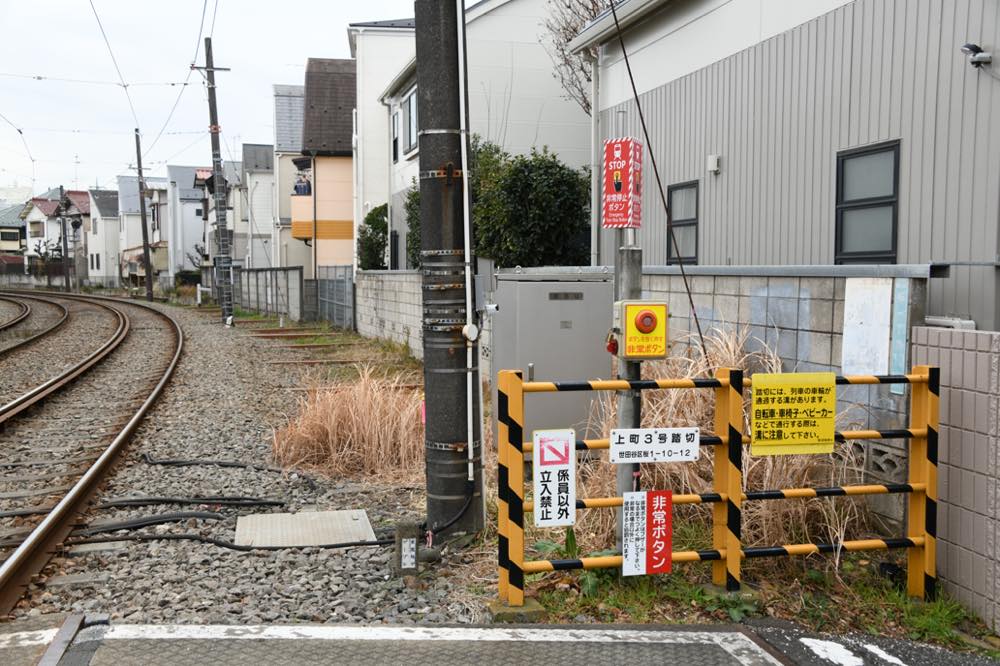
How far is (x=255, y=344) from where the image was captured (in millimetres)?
21375

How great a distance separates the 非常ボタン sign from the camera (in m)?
4.73

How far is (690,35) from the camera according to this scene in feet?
36.0

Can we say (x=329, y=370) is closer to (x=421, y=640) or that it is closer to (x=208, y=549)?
(x=208, y=549)

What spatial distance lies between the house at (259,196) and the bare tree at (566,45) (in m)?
33.5

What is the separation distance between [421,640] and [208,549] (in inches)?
84.7

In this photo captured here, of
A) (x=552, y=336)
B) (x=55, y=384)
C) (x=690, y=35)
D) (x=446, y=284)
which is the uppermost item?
(x=690, y=35)

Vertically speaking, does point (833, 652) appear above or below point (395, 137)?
below

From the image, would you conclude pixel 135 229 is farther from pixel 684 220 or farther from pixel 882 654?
pixel 882 654

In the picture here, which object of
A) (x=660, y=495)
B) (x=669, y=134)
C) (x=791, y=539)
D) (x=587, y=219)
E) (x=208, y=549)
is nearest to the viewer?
(x=660, y=495)

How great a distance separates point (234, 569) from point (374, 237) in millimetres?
22057

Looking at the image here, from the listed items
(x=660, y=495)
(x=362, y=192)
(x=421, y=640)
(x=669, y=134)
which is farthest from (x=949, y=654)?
(x=362, y=192)

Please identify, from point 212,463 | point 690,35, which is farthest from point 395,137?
point 212,463

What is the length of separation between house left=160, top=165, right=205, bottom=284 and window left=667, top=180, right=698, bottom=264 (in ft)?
198

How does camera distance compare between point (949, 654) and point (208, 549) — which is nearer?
point (949, 654)
